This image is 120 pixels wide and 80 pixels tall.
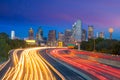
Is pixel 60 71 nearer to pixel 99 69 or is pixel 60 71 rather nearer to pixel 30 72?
pixel 30 72

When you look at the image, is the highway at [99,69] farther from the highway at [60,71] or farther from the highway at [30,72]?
the highway at [30,72]

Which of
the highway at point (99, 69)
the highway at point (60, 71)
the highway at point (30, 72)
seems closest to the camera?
the highway at point (30, 72)

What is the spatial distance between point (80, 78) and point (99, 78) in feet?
7.50

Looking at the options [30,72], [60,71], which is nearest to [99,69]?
[60,71]

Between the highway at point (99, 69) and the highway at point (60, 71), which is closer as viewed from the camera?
the highway at point (60, 71)

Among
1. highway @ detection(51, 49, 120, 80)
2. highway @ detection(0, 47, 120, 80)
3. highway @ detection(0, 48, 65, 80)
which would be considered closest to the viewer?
highway @ detection(0, 48, 65, 80)

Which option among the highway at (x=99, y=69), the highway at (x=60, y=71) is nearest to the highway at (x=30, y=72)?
the highway at (x=60, y=71)

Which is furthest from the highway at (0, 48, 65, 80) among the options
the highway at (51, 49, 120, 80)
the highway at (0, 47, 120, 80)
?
the highway at (51, 49, 120, 80)

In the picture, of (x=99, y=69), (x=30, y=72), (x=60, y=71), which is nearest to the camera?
(x=30, y=72)

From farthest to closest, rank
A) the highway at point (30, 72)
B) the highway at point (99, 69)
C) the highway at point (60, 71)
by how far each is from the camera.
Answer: the highway at point (99, 69)
the highway at point (60, 71)
the highway at point (30, 72)

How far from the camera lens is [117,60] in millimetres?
59344

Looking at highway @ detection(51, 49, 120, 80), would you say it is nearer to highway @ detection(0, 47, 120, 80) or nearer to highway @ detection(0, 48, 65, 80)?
highway @ detection(0, 47, 120, 80)

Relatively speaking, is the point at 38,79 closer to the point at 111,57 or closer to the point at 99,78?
the point at 99,78

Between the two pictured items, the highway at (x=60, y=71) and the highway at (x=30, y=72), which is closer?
the highway at (x=30, y=72)
